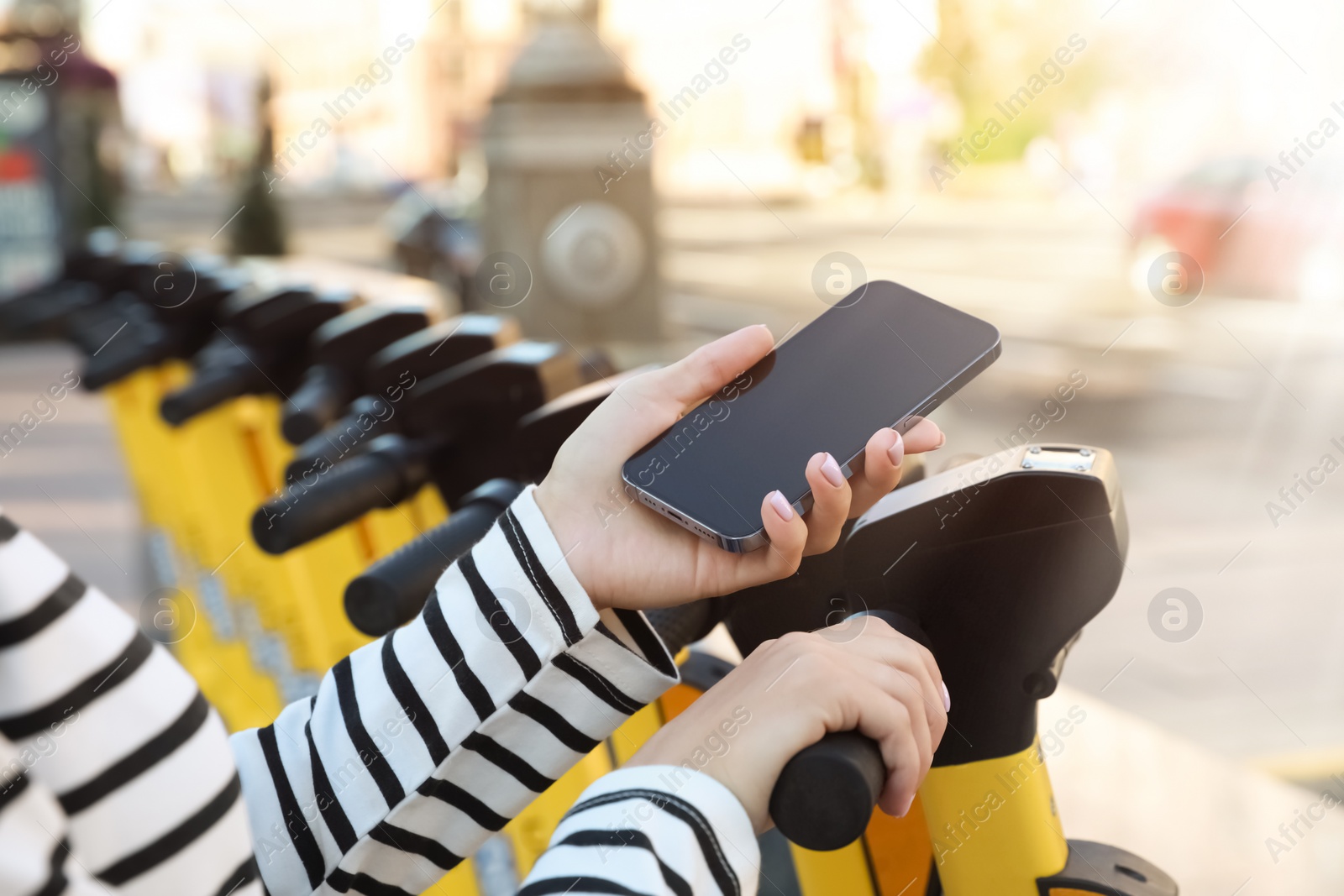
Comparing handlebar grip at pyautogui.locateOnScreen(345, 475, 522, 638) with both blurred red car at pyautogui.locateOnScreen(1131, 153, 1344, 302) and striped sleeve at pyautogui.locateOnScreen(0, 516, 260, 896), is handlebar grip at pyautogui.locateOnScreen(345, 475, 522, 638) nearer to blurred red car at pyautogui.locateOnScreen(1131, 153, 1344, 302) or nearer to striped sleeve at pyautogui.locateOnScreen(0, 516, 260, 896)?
striped sleeve at pyautogui.locateOnScreen(0, 516, 260, 896)

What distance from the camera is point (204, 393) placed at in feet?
5.49

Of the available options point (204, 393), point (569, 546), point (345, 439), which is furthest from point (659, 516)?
point (204, 393)

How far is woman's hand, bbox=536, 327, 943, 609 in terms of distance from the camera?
2.42 ft

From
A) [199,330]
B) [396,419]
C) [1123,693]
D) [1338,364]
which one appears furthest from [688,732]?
[1338,364]

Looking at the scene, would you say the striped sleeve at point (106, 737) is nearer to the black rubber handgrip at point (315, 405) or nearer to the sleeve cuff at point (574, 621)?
the sleeve cuff at point (574, 621)

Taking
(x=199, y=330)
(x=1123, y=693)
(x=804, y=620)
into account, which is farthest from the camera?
(x=1123, y=693)

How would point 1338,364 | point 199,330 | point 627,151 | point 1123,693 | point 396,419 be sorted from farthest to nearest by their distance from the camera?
point 1338,364 → point 627,151 → point 1123,693 → point 199,330 → point 396,419

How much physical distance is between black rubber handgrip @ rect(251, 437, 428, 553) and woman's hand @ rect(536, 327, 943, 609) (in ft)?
1.10

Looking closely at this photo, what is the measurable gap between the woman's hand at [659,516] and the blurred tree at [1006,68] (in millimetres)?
6393

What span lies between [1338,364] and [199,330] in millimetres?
7155

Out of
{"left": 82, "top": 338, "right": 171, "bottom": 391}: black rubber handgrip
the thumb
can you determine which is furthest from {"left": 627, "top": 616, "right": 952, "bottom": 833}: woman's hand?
{"left": 82, "top": 338, "right": 171, "bottom": 391}: black rubber handgrip

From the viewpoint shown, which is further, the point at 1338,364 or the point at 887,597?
the point at 1338,364

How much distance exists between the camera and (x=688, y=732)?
1.99 feet

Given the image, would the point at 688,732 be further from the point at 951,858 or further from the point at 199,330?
the point at 199,330
